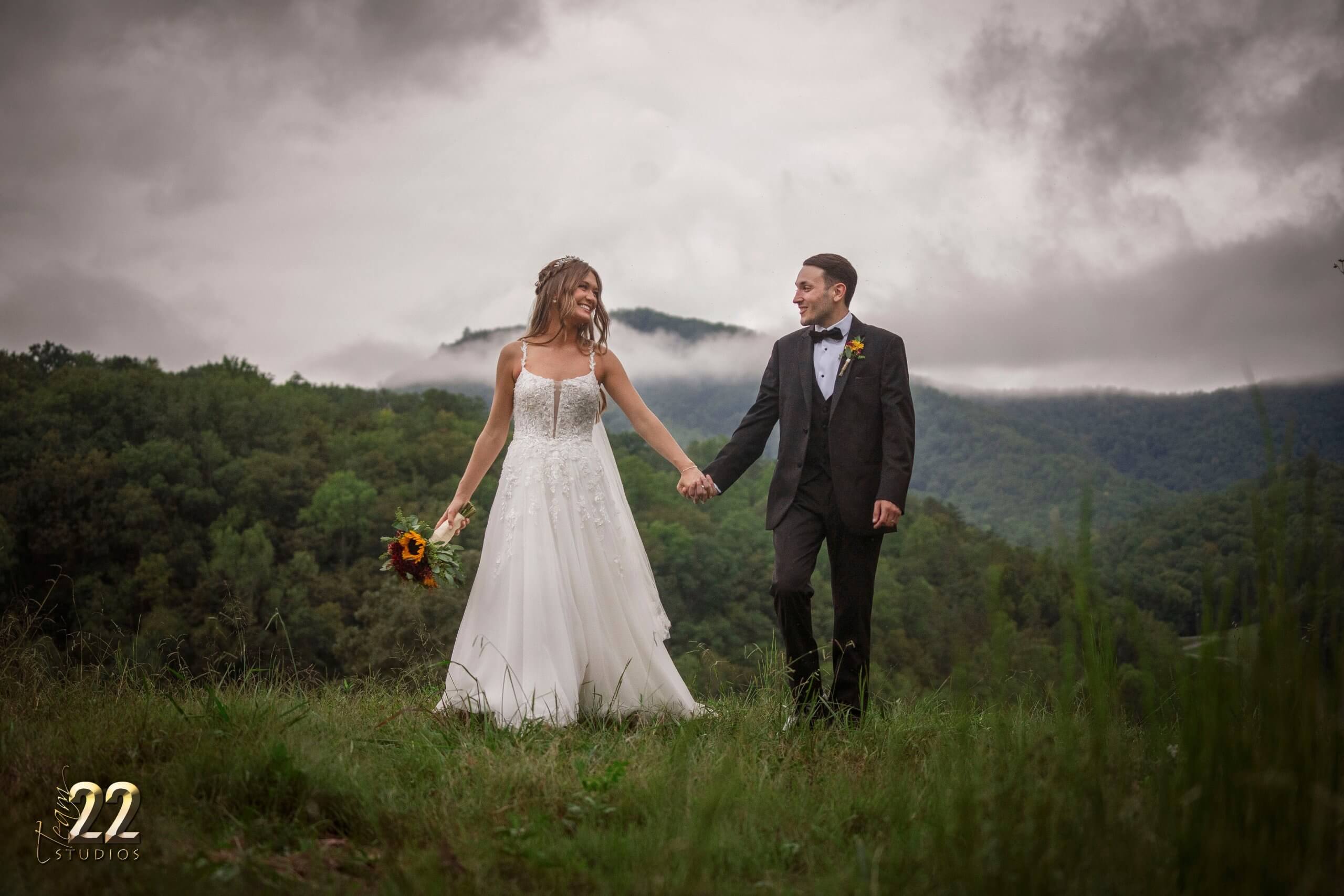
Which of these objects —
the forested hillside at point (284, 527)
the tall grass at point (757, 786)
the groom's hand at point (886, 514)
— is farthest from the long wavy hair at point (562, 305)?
the forested hillside at point (284, 527)

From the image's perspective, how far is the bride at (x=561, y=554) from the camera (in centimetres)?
474

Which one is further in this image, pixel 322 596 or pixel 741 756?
pixel 322 596

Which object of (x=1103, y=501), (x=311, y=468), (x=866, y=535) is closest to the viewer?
(x=1103, y=501)

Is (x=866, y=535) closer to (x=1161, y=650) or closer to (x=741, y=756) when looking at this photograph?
(x=741, y=756)

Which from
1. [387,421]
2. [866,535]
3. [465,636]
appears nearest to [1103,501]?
[866,535]

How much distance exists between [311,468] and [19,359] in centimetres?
2116

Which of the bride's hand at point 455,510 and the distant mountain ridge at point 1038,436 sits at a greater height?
the distant mountain ridge at point 1038,436

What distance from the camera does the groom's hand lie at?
15.6 feet

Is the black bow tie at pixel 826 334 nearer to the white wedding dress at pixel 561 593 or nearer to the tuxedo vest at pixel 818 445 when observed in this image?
the tuxedo vest at pixel 818 445

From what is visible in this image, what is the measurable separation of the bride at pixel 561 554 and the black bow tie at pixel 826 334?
97 centimetres

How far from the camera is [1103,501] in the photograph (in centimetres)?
256

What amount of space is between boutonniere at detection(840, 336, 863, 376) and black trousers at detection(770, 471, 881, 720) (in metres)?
0.56

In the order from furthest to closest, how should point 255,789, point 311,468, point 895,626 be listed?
point 311,468, point 895,626, point 255,789

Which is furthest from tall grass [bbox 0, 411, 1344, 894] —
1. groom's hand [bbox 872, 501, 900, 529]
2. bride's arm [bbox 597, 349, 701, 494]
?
bride's arm [bbox 597, 349, 701, 494]
